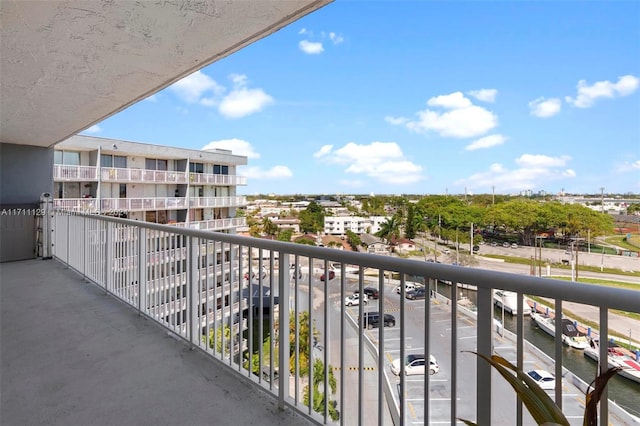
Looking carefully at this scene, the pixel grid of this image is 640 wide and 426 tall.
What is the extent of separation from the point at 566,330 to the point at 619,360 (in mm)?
121

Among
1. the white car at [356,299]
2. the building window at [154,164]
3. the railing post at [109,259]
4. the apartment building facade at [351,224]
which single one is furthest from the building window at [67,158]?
the white car at [356,299]

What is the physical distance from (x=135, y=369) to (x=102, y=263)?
217 cm

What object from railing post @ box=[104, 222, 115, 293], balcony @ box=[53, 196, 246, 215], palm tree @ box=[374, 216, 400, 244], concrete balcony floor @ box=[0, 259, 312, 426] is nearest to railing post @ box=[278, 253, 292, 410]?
concrete balcony floor @ box=[0, 259, 312, 426]

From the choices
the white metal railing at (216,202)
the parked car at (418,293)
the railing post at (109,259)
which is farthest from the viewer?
the white metal railing at (216,202)

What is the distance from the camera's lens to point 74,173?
40.6 feet

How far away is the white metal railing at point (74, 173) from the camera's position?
12.0 m

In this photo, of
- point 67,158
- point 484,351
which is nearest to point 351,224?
point 67,158

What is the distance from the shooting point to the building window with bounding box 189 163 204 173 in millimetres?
16828

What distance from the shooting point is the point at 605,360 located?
0.82m

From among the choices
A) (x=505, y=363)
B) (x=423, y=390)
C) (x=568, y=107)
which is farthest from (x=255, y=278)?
(x=568, y=107)

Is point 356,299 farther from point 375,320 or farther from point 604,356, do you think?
point 604,356

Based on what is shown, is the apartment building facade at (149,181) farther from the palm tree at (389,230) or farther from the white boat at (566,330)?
the white boat at (566,330)

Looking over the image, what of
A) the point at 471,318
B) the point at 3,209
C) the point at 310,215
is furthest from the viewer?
the point at 310,215

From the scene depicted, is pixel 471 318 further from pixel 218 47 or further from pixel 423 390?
pixel 218 47
